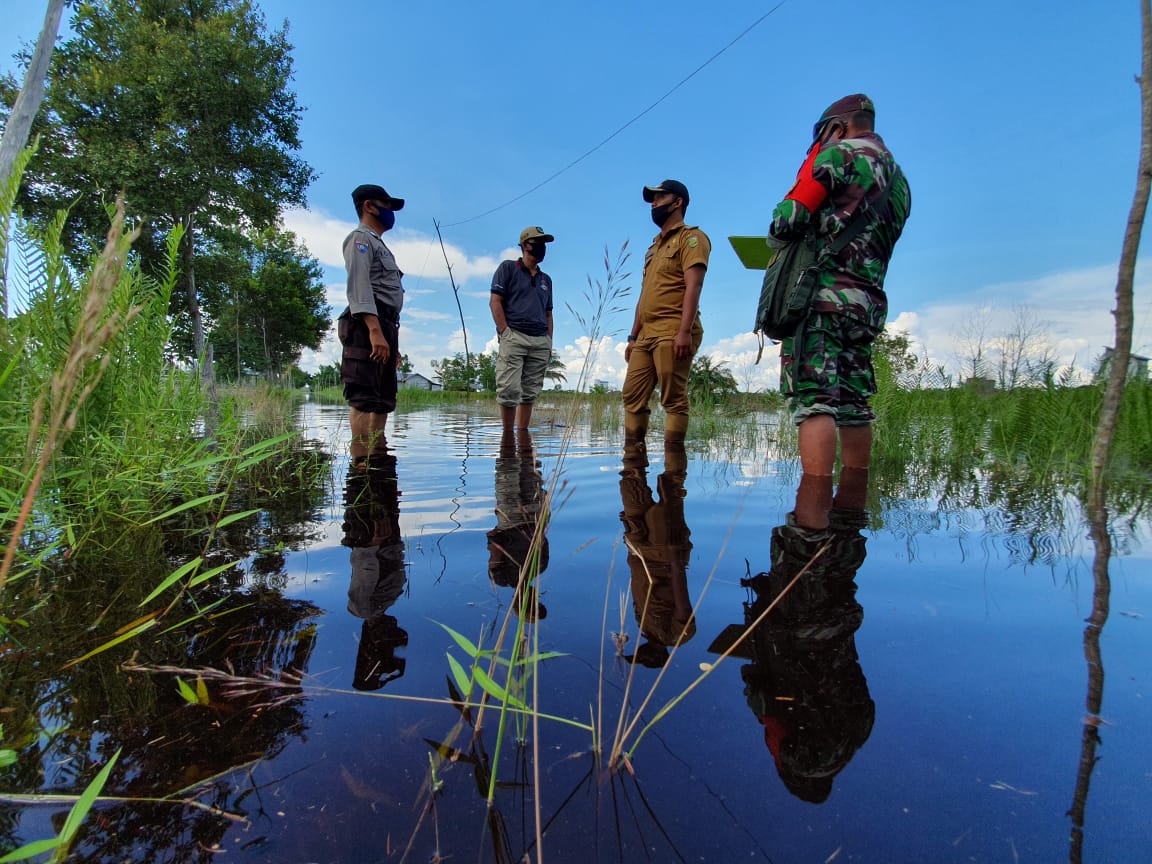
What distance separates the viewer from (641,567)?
1934 mm

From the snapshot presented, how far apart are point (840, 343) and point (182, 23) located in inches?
882

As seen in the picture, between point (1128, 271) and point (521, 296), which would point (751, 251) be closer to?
point (1128, 271)

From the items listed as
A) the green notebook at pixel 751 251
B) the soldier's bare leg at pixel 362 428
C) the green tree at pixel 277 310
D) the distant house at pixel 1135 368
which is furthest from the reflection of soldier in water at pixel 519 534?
the green tree at pixel 277 310

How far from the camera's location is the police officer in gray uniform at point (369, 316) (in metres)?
4.18

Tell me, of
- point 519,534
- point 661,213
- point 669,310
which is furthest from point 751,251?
point 519,534

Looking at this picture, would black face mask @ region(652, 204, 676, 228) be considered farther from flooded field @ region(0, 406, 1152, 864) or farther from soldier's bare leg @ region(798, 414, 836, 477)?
flooded field @ region(0, 406, 1152, 864)

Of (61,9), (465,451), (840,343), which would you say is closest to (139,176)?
(61,9)

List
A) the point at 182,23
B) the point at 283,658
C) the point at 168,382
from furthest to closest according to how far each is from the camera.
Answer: the point at 182,23 → the point at 168,382 → the point at 283,658

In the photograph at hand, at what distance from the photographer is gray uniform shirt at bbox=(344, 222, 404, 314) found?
414 cm

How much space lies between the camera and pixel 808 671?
122 centimetres

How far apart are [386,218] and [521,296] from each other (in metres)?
2.05

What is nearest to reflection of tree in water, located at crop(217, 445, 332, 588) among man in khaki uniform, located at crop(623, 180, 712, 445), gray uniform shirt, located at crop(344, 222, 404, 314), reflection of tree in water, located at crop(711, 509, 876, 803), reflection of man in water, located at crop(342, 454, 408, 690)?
reflection of man in water, located at crop(342, 454, 408, 690)

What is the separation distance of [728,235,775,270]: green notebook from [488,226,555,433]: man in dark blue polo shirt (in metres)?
2.50

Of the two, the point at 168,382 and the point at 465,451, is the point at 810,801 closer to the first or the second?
the point at 168,382
